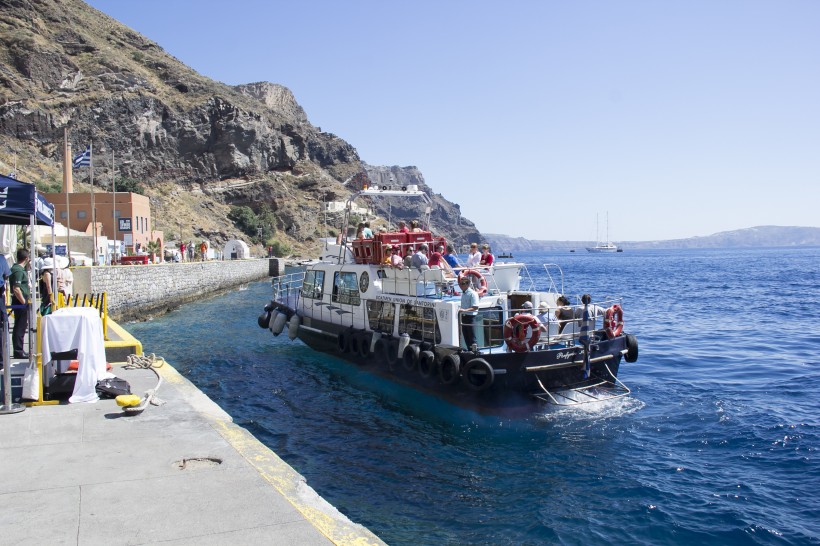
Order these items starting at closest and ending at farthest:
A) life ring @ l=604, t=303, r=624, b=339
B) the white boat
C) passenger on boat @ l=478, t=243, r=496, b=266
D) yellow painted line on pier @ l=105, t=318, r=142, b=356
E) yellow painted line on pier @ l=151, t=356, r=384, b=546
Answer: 1. yellow painted line on pier @ l=151, t=356, r=384, b=546
2. yellow painted line on pier @ l=105, t=318, r=142, b=356
3. the white boat
4. life ring @ l=604, t=303, r=624, b=339
5. passenger on boat @ l=478, t=243, r=496, b=266

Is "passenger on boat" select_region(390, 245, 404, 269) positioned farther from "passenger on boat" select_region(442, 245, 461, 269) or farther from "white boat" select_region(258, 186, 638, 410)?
"passenger on boat" select_region(442, 245, 461, 269)

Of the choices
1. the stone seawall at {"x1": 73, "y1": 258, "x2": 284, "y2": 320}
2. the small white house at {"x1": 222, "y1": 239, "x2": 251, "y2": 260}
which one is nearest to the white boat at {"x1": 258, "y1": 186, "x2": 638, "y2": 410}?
the stone seawall at {"x1": 73, "y1": 258, "x2": 284, "y2": 320}

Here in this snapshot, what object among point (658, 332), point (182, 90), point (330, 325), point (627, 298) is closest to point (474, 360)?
point (330, 325)

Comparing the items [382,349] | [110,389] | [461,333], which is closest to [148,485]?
[110,389]

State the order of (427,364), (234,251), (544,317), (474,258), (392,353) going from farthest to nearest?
(234,251)
(474,258)
(392,353)
(544,317)
(427,364)

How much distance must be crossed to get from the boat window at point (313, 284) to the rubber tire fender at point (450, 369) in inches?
290

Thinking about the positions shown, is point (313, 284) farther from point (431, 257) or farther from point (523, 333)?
point (523, 333)

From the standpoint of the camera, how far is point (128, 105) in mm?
90000

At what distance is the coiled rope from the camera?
336 inches

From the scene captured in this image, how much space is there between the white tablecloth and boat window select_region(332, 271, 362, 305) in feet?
30.6

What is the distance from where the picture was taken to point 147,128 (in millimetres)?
92812

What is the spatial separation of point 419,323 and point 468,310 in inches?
77.7

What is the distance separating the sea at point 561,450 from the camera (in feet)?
28.3

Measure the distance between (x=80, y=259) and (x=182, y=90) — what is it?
83.2m
